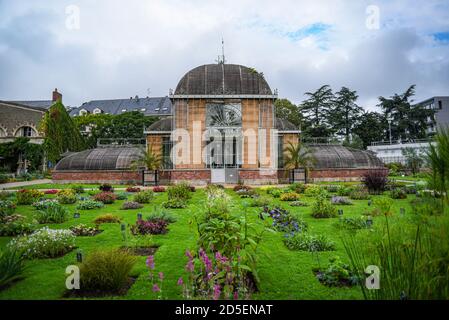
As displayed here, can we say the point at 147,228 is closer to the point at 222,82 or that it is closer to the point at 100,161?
the point at 222,82

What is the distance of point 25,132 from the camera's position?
5494 centimetres

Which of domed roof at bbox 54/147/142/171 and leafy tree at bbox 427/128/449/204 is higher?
domed roof at bbox 54/147/142/171

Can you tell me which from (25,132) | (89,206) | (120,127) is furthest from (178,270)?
(25,132)

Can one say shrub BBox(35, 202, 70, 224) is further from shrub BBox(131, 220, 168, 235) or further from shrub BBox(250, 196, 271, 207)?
shrub BBox(250, 196, 271, 207)

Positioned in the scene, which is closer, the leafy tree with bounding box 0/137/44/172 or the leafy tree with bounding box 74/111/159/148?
the leafy tree with bounding box 0/137/44/172

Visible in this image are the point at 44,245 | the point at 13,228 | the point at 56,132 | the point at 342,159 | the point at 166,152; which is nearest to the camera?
the point at 44,245

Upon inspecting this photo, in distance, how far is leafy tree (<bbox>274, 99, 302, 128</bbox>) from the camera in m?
59.2

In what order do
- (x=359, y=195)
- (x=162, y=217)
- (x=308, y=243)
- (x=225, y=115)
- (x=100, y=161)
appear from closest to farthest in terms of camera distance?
(x=308, y=243), (x=162, y=217), (x=359, y=195), (x=225, y=115), (x=100, y=161)

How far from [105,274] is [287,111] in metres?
59.4

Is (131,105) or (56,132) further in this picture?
(131,105)

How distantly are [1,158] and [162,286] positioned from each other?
51.1 meters

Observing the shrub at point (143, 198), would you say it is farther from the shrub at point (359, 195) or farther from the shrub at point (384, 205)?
the shrub at point (384, 205)

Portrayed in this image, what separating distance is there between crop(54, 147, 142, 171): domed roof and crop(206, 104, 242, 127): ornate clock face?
9096 mm

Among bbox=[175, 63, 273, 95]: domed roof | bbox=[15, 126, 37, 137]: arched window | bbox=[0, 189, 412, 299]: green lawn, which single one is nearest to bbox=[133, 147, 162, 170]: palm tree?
bbox=[175, 63, 273, 95]: domed roof
